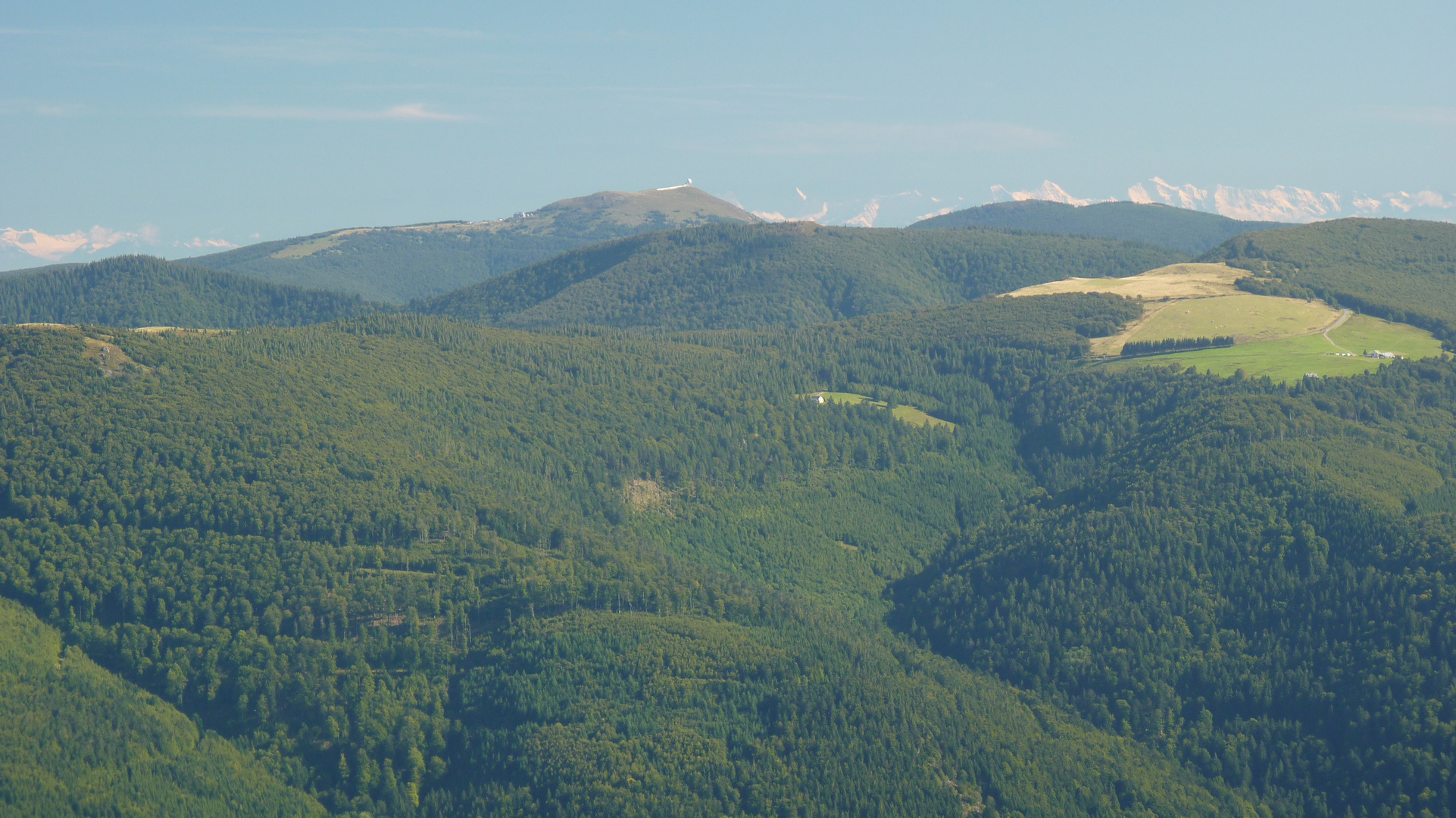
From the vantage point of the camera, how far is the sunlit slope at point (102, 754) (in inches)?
5079

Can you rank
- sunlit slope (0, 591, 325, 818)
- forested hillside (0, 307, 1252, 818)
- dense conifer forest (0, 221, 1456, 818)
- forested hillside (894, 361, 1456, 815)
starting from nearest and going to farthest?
1. sunlit slope (0, 591, 325, 818)
2. dense conifer forest (0, 221, 1456, 818)
3. forested hillside (0, 307, 1252, 818)
4. forested hillside (894, 361, 1456, 815)

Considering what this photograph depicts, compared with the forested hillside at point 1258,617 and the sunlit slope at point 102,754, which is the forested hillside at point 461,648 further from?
the forested hillside at point 1258,617

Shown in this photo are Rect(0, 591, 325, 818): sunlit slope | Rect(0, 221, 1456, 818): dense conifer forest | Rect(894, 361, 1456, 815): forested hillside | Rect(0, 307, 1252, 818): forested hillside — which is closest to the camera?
Rect(0, 591, 325, 818): sunlit slope

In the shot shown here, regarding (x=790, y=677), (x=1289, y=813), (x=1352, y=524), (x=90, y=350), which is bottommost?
(x=1289, y=813)

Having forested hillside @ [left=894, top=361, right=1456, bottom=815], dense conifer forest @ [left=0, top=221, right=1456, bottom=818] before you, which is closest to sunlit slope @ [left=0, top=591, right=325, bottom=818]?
dense conifer forest @ [left=0, top=221, right=1456, bottom=818]

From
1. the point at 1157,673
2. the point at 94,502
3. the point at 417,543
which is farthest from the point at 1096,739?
the point at 94,502

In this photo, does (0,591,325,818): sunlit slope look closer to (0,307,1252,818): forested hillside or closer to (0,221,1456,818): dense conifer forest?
(0,221,1456,818): dense conifer forest

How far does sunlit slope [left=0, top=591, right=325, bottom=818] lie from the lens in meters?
129

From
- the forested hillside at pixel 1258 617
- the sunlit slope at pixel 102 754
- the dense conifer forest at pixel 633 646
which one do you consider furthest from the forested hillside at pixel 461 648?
the forested hillside at pixel 1258 617

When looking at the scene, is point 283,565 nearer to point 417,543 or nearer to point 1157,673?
point 417,543

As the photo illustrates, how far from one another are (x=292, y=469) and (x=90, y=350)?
42268mm

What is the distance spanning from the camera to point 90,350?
19912cm

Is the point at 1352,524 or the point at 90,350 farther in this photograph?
the point at 90,350

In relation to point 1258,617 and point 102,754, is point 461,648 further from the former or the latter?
point 1258,617
